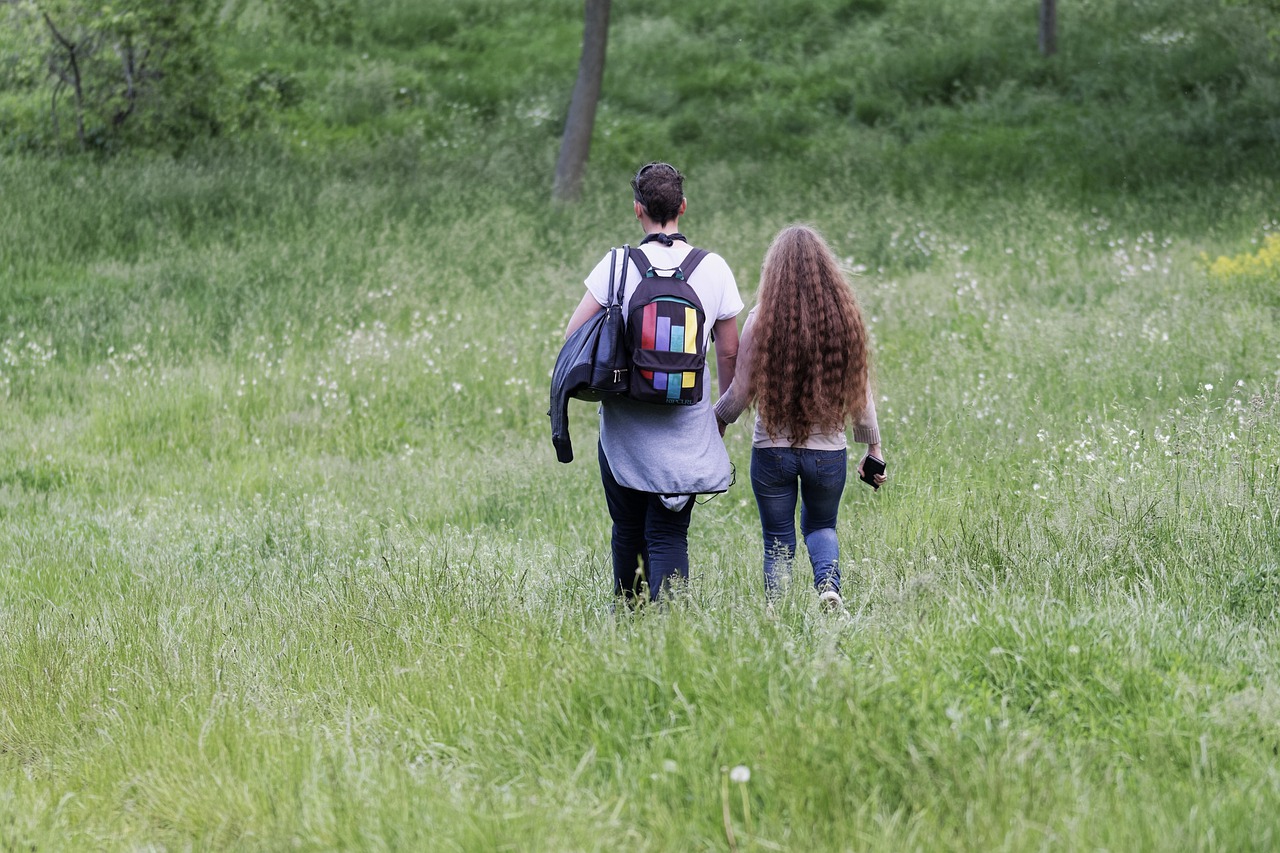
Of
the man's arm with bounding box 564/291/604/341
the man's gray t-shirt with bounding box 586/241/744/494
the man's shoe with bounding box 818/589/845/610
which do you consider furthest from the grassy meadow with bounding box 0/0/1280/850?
the man's arm with bounding box 564/291/604/341

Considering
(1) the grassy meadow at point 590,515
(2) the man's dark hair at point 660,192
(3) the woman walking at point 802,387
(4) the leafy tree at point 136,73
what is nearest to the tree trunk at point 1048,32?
(1) the grassy meadow at point 590,515

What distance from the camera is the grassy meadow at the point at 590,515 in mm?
2834

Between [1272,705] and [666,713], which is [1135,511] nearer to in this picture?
[1272,705]

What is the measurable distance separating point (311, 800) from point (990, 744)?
1773 mm

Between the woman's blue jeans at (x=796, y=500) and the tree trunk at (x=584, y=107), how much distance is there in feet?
38.9

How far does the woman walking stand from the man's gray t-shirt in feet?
0.79

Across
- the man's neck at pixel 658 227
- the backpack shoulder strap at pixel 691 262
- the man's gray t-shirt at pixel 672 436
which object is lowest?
the man's gray t-shirt at pixel 672 436

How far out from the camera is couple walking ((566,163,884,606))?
4.34 m

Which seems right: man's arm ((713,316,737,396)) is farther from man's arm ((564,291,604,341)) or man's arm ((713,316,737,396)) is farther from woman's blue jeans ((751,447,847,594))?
man's arm ((564,291,604,341))

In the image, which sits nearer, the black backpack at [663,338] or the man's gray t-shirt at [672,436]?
the black backpack at [663,338]

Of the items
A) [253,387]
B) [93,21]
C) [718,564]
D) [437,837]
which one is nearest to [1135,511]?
[718,564]

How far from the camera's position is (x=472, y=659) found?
3744 mm

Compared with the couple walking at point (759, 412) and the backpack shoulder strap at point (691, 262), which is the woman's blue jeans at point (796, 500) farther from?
the backpack shoulder strap at point (691, 262)

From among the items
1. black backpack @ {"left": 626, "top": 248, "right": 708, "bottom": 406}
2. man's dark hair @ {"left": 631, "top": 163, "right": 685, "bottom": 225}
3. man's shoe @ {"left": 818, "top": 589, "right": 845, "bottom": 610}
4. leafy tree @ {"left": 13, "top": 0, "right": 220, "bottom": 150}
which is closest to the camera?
man's shoe @ {"left": 818, "top": 589, "right": 845, "bottom": 610}
